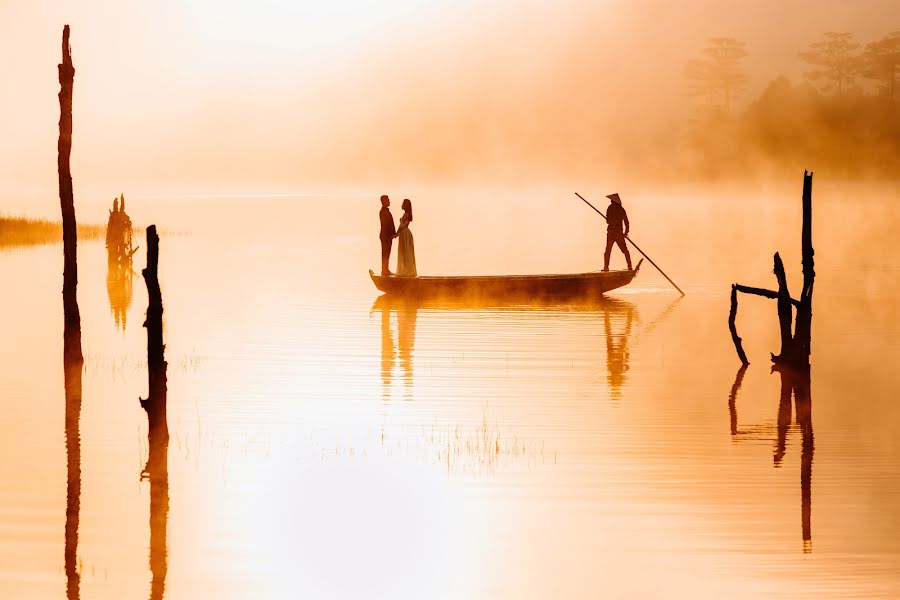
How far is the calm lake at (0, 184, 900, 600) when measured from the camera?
38.3ft

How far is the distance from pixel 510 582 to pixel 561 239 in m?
67.8

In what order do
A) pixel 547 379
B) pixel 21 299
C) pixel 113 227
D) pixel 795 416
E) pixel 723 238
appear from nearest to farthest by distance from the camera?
pixel 795 416 < pixel 547 379 < pixel 21 299 < pixel 113 227 < pixel 723 238

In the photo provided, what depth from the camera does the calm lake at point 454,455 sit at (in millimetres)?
11688

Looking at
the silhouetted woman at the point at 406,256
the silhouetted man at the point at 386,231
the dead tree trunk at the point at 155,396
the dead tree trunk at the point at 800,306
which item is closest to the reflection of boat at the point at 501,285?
the silhouetted woman at the point at 406,256

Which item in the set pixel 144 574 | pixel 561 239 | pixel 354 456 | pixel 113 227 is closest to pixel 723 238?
Result: pixel 561 239

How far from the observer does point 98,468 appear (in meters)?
15.3

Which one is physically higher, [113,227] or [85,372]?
[113,227]

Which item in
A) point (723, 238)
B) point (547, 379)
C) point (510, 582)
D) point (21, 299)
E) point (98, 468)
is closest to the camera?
point (510, 582)

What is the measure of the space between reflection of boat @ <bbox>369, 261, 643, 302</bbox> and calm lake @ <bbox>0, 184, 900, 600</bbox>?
51 centimetres

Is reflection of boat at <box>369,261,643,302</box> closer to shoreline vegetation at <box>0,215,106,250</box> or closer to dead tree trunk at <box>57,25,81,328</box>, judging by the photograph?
dead tree trunk at <box>57,25,81,328</box>

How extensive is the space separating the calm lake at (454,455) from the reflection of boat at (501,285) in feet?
1.68

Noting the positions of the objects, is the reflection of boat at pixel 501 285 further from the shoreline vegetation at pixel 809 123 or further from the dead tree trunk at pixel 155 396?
the shoreline vegetation at pixel 809 123

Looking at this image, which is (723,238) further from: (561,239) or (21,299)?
(21,299)

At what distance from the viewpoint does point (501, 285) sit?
3350 cm
